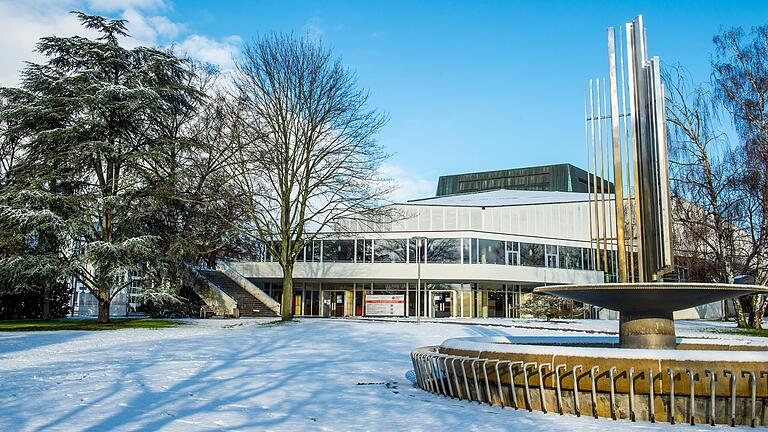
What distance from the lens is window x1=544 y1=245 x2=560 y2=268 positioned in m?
47.0

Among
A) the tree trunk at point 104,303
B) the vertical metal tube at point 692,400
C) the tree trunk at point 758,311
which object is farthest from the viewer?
the tree trunk at point 758,311

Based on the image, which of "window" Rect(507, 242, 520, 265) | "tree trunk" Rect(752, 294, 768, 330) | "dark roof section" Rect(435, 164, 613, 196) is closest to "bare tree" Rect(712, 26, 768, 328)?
"tree trunk" Rect(752, 294, 768, 330)

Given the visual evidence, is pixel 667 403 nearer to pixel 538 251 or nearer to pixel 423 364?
pixel 423 364

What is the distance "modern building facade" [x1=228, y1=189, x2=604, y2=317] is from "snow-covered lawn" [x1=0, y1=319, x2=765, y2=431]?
26.7 meters

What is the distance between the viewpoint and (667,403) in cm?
766

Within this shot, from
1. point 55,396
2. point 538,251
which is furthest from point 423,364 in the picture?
point 538,251

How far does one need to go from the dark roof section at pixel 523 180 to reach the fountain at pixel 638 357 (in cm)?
7897

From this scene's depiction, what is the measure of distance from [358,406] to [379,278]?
120ft

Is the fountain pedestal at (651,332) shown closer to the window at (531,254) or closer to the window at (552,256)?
the window at (531,254)

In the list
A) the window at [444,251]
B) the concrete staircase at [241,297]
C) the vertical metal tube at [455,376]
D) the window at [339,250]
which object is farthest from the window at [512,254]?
the vertical metal tube at [455,376]

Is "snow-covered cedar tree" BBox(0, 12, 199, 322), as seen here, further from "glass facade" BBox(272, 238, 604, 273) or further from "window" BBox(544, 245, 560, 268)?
"window" BBox(544, 245, 560, 268)

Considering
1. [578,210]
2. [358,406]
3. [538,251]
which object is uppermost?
[578,210]

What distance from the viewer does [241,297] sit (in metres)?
39.5

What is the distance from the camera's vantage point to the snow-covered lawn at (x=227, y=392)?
24.1 feet
